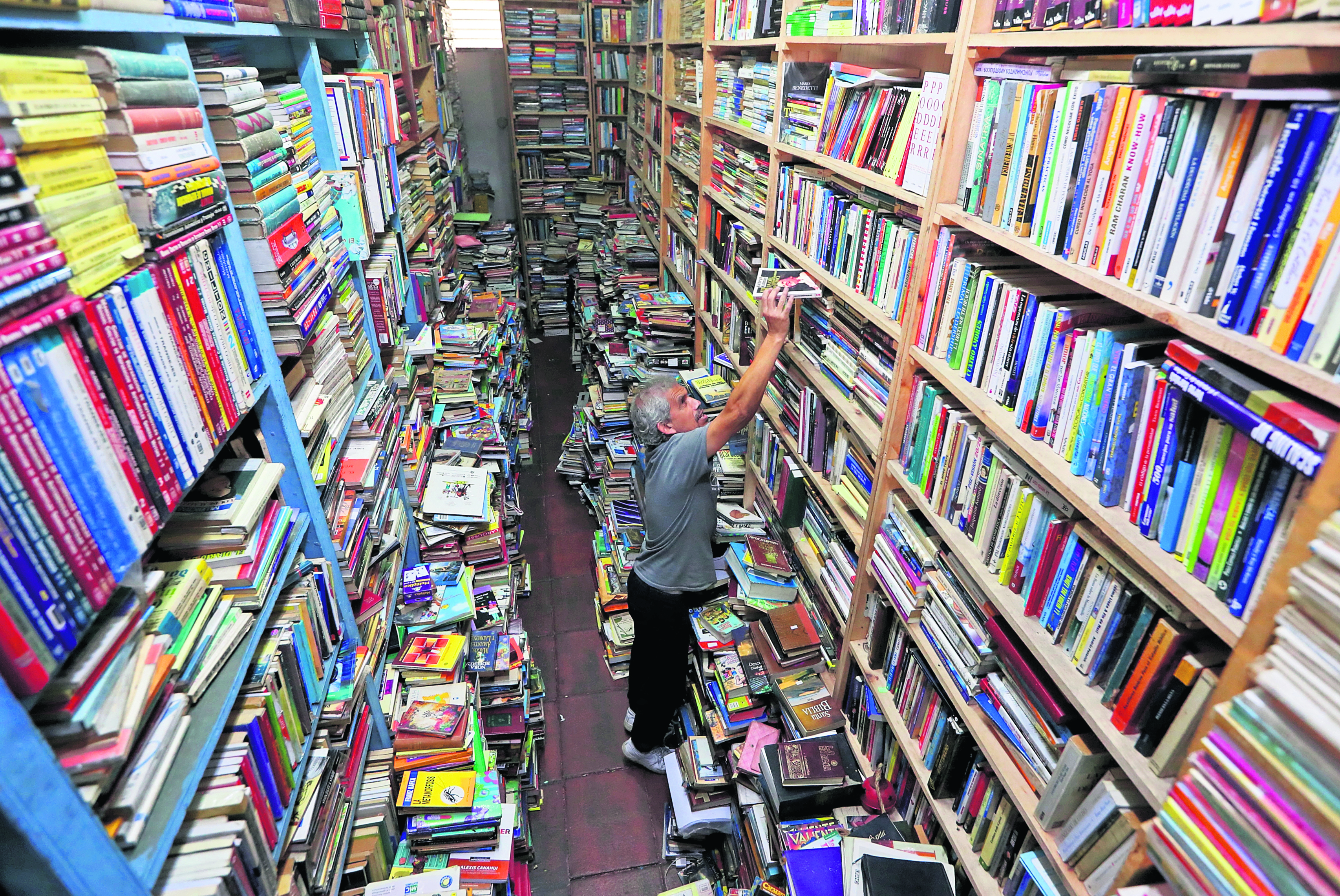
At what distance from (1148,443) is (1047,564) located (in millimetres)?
348

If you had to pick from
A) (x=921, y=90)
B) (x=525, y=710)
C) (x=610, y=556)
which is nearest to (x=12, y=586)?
(x=921, y=90)

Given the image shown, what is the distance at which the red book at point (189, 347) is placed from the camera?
1.08 metres

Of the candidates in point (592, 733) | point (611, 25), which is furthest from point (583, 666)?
point (611, 25)

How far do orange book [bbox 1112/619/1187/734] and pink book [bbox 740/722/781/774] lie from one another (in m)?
1.33

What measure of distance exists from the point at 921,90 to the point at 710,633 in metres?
2.04

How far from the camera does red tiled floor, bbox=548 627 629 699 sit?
3312 millimetres


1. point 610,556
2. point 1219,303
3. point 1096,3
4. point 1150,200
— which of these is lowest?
point 610,556

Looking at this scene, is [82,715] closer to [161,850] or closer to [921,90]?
[161,850]

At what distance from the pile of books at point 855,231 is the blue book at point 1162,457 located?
2.71 feet

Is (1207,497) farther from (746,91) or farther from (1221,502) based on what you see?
(746,91)

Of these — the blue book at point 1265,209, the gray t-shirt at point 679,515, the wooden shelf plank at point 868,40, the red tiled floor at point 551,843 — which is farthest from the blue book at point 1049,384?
the red tiled floor at point 551,843

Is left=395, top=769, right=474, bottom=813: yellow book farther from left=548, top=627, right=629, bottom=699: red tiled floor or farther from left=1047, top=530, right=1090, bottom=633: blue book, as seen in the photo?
left=1047, top=530, right=1090, bottom=633: blue book

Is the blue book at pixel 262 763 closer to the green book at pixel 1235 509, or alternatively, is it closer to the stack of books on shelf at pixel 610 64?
the green book at pixel 1235 509

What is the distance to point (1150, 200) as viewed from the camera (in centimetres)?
105
